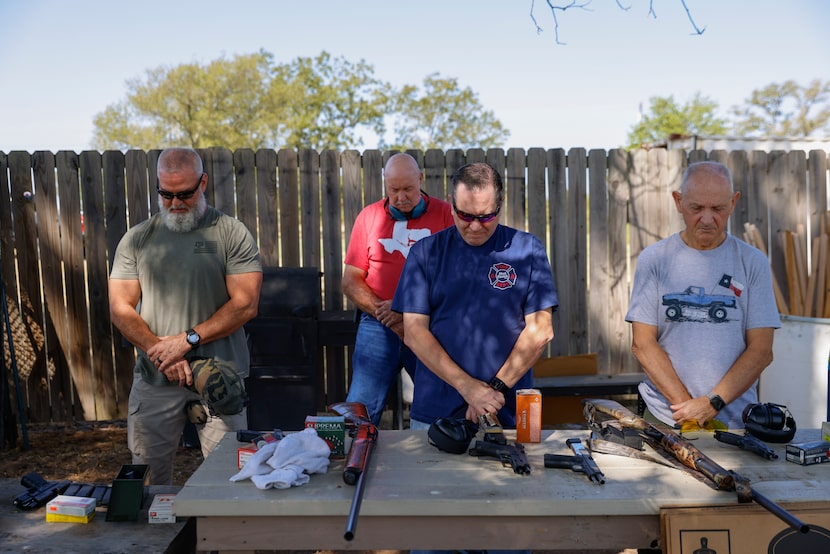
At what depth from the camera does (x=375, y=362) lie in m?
4.24

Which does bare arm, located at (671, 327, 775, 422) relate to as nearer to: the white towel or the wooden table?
the wooden table

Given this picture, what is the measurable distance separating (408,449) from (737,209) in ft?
17.1

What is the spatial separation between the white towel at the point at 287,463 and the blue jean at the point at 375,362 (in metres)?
1.86

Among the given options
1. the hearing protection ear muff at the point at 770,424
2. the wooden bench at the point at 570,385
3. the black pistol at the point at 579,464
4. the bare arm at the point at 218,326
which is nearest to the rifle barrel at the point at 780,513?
the black pistol at the point at 579,464

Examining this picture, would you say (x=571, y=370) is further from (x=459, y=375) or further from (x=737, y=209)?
(x=459, y=375)

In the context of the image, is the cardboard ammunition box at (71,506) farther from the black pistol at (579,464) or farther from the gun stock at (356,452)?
the black pistol at (579,464)

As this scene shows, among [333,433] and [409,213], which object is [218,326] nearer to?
[333,433]

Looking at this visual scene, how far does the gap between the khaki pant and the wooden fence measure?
8.72 feet

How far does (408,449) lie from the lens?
8.36 feet

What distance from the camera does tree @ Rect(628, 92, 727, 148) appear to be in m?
37.8

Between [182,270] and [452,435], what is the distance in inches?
67.2

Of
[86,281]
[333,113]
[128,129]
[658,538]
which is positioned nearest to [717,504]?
[658,538]

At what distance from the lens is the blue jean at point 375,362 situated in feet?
13.8

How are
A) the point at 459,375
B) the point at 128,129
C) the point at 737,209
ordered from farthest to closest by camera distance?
1. the point at 128,129
2. the point at 737,209
3. the point at 459,375
